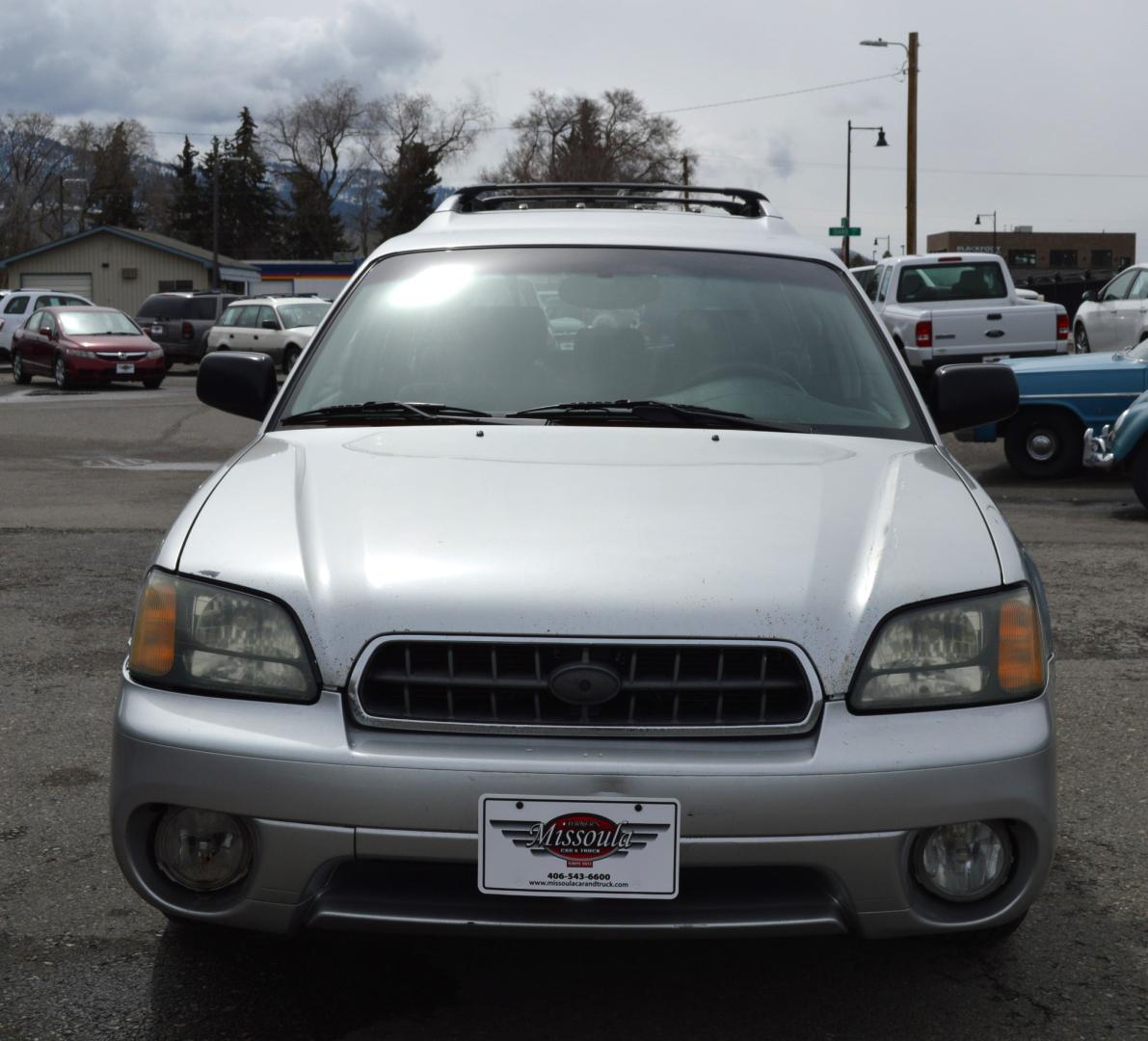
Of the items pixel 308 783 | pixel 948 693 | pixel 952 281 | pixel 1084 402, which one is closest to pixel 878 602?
pixel 948 693

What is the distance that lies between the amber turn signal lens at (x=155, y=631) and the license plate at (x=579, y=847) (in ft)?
2.28

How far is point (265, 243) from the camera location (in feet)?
329

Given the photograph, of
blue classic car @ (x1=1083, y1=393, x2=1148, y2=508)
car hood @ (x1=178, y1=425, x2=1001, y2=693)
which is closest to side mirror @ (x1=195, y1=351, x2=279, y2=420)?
A: car hood @ (x1=178, y1=425, x2=1001, y2=693)

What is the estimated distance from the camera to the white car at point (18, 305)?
32281 mm

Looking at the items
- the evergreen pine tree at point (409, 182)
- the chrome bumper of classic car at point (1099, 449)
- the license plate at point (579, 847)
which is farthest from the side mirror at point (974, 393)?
the evergreen pine tree at point (409, 182)

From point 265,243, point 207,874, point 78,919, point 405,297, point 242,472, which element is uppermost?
point 265,243

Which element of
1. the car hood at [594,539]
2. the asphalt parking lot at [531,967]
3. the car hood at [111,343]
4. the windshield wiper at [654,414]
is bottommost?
the asphalt parking lot at [531,967]

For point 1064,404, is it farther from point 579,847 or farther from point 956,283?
point 579,847

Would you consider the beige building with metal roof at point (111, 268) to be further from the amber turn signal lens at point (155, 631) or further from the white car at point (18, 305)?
the amber turn signal lens at point (155, 631)

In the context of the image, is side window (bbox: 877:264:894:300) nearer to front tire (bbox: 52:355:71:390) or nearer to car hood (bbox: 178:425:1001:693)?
front tire (bbox: 52:355:71:390)

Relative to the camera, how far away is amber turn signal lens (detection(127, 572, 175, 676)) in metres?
2.69

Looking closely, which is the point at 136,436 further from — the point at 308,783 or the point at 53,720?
the point at 308,783

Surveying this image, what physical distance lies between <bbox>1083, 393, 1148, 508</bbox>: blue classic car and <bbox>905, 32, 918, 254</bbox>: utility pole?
23068 mm

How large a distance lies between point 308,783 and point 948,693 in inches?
44.3
